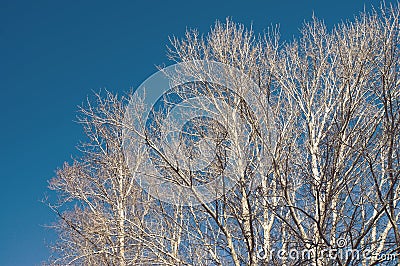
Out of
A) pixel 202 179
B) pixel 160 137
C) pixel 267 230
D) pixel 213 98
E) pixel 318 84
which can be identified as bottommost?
pixel 267 230

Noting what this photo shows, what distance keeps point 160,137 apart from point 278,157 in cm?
174

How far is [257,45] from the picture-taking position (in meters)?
7.31

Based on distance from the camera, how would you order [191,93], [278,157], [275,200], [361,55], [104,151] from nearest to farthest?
1. [278,157]
2. [361,55]
3. [275,200]
4. [191,93]
5. [104,151]

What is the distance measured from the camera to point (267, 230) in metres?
6.75

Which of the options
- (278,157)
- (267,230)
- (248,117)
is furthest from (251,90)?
(267,230)

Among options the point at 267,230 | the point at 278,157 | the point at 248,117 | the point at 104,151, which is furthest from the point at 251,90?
the point at 104,151

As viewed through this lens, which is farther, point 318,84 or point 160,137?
point 318,84

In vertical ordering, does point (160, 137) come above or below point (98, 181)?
below

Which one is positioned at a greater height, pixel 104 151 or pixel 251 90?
pixel 104 151

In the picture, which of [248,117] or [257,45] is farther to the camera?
[257,45]

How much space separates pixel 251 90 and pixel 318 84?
1.84 meters

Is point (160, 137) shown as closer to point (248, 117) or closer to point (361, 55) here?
point (248, 117)

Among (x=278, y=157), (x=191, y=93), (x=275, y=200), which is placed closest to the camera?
(x=278, y=157)

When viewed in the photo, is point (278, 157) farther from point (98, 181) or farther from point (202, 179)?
point (98, 181)
